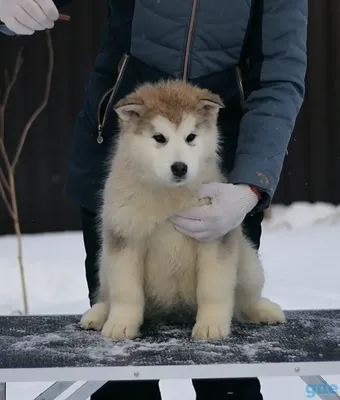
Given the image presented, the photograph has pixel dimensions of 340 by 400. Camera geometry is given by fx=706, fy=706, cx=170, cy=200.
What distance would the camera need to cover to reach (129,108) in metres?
2.04

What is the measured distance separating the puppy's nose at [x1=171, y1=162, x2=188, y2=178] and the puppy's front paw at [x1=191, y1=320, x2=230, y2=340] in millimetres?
432

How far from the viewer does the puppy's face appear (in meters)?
1.98

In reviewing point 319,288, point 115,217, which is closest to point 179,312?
point 115,217

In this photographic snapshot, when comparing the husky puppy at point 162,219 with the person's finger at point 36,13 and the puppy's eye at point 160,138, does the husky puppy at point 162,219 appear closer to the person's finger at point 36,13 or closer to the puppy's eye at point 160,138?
the puppy's eye at point 160,138

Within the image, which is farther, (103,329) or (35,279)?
(35,279)

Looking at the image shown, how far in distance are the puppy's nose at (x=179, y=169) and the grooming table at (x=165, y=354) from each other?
473 millimetres

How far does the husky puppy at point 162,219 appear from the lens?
2014mm

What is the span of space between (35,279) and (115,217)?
10.7 feet

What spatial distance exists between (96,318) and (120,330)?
209 mm

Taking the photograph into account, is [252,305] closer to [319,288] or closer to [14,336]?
[14,336]

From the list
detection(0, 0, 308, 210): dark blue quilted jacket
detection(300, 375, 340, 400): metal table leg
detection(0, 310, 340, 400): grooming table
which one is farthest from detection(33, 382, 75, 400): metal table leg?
detection(300, 375, 340, 400): metal table leg

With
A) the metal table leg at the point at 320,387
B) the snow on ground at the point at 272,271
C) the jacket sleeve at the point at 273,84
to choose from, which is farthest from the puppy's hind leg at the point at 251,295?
the snow on ground at the point at 272,271

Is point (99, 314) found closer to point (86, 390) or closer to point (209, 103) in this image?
point (86, 390)

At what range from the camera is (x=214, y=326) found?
2.00 metres
